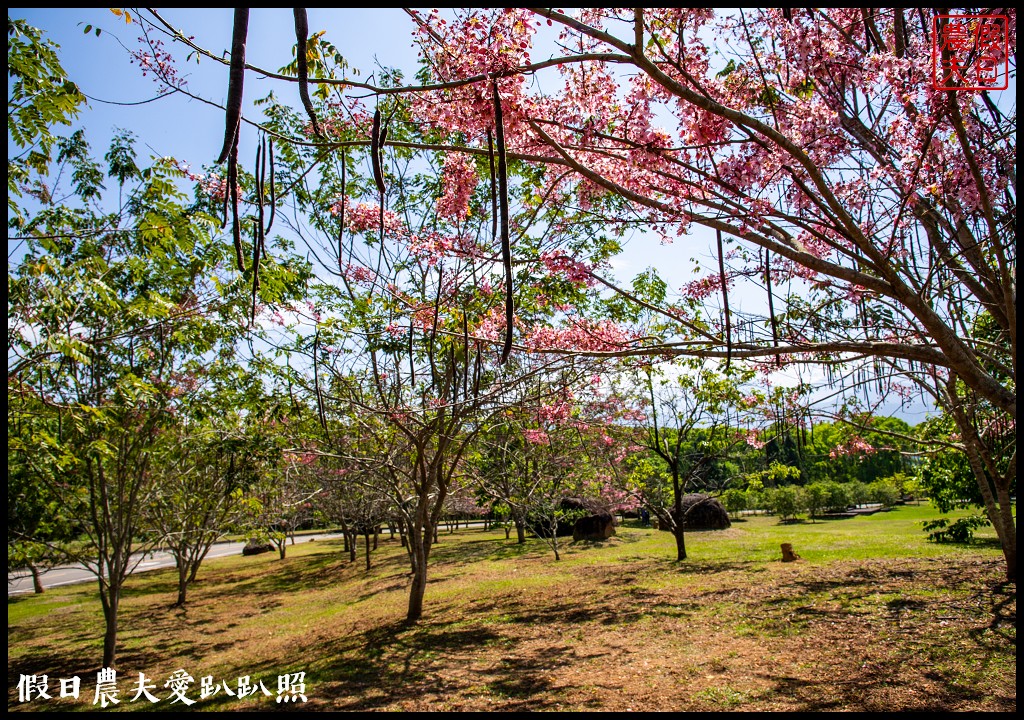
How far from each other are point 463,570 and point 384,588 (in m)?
2.15

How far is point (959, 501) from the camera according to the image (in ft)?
41.4

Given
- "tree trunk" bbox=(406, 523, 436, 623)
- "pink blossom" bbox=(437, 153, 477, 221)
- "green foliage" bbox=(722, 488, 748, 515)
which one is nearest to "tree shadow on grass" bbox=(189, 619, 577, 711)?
"tree trunk" bbox=(406, 523, 436, 623)

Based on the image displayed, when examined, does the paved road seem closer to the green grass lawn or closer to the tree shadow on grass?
the green grass lawn

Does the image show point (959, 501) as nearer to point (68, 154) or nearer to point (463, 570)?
point (463, 570)

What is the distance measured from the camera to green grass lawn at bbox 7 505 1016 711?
489 centimetres

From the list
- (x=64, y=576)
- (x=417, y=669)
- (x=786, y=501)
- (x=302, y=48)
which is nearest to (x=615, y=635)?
(x=417, y=669)

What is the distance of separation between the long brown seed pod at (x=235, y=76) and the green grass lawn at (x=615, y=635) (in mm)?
4932

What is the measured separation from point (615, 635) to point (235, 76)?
23.3 feet

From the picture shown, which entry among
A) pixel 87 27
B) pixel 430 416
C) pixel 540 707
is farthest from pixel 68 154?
pixel 540 707

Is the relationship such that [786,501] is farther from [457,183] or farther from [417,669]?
[457,183]

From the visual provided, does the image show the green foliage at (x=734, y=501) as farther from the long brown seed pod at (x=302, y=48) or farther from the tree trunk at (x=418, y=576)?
the long brown seed pod at (x=302, y=48)

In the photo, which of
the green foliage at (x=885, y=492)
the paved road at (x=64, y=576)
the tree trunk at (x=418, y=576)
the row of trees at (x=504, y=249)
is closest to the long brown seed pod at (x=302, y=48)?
the row of trees at (x=504, y=249)

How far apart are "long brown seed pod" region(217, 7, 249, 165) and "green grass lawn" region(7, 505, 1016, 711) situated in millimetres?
4932

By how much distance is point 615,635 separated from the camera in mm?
6938
